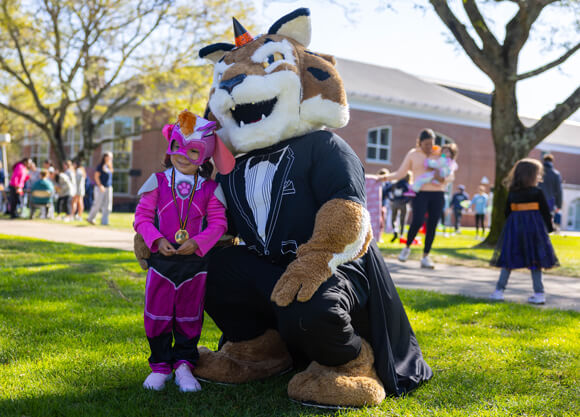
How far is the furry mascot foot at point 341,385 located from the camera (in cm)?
271

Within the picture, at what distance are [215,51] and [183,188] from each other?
964 millimetres

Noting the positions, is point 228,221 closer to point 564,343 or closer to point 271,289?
point 271,289

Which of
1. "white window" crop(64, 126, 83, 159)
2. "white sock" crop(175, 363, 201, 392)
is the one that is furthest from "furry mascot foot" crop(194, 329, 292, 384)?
"white window" crop(64, 126, 83, 159)

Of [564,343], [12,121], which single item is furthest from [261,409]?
[12,121]

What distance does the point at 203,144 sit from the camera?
3.05 metres

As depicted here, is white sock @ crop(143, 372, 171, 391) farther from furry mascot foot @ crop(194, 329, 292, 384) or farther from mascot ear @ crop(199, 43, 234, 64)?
mascot ear @ crop(199, 43, 234, 64)

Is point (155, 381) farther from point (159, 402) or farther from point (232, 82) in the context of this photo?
point (232, 82)

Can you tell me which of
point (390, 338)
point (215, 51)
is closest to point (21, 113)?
point (215, 51)

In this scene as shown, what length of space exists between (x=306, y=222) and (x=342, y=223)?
29cm

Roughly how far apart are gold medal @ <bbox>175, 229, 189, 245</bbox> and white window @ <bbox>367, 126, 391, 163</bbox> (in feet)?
88.9

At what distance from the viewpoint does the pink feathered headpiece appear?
3.04 meters

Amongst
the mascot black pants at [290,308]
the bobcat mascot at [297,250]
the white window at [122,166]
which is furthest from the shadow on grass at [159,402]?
the white window at [122,166]

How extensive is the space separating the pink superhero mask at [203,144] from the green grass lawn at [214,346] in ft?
3.70

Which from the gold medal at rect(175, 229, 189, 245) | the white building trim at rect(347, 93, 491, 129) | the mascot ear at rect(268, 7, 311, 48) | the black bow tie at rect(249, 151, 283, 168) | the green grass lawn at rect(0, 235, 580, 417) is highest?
the white building trim at rect(347, 93, 491, 129)
